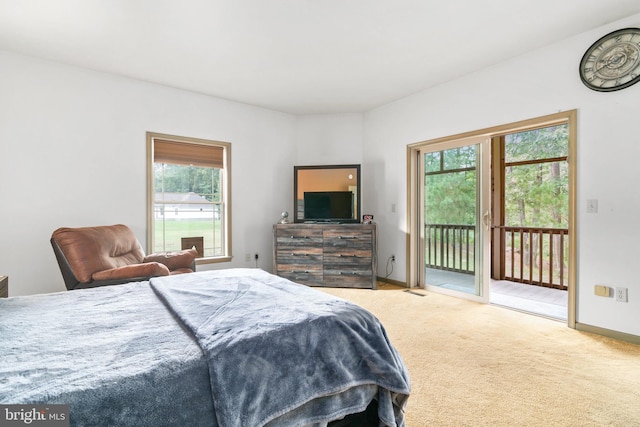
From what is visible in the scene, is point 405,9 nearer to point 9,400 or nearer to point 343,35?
point 343,35

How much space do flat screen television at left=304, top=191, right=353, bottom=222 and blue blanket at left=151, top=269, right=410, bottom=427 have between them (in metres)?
3.22

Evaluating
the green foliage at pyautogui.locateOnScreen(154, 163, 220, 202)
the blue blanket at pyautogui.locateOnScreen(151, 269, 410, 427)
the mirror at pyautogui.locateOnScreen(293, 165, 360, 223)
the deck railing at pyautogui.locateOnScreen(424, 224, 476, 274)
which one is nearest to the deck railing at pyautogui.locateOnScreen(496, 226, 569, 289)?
the deck railing at pyautogui.locateOnScreen(424, 224, 476, 274)

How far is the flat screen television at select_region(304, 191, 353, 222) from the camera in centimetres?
471

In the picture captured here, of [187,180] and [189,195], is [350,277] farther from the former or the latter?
[187,180]

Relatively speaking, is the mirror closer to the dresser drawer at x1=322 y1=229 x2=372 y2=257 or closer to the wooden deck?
the dresser drawer at x1=322 y1=229 x2=372 y2=257

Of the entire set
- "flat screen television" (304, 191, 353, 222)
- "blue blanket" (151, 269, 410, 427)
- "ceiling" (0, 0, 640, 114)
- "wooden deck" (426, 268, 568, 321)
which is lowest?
"wooden deck" (426, 268, 568, 321)

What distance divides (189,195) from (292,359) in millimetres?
3739

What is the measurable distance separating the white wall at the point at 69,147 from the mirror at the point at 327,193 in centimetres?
138

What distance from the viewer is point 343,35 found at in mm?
2842

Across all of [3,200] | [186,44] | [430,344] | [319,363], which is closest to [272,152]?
[186,44]

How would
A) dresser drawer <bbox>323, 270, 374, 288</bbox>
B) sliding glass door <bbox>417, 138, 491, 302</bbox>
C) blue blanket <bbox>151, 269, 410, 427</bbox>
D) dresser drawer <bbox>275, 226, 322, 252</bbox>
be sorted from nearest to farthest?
blue blanket <bbox>151, 269, 410, 427</bbox> → sliding glass door <bbox>417, 138, 491, 302</bbox> → dresser drawer <bbox>323, 270, 374, 288</bbox> → dresser drawer <bbox>275, 226, 322, 252</bbox>

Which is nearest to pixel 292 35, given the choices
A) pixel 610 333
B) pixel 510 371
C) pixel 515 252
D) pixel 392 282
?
pixel 510 371

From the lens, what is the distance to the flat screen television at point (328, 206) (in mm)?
4715

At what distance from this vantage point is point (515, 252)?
502 cm
